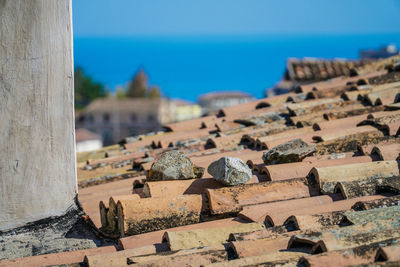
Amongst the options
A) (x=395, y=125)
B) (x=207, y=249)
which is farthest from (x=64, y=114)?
(x=395, y=125)

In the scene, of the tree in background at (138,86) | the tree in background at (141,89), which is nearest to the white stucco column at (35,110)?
the tree in background at (141,89)

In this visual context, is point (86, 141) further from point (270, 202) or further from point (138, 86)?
point (270, 202)

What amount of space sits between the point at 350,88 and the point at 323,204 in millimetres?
3371

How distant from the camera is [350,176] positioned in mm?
3715

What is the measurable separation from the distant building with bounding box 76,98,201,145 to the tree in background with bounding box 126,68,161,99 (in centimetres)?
898

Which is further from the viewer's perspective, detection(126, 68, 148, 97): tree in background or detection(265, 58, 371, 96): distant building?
detection(126, 68, 148, 97): tree in background

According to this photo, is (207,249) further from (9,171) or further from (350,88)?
(350,88)

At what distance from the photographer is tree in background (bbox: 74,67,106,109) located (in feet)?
320

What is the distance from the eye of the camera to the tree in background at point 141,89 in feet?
299

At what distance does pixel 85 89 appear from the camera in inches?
3858

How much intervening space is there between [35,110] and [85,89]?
318 feet

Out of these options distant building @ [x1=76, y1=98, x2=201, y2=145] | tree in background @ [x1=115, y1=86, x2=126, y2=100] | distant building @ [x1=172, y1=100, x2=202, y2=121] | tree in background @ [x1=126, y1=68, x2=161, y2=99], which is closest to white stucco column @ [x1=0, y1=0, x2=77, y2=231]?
distant building @ [x1=76, y1=98, x2=201, y2=145]

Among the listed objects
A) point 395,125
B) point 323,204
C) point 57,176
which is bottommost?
point 323,204

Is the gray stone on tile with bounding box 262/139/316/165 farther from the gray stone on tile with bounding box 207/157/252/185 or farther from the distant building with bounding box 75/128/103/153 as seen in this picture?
the distant building with bounding box 75/128/103/153
